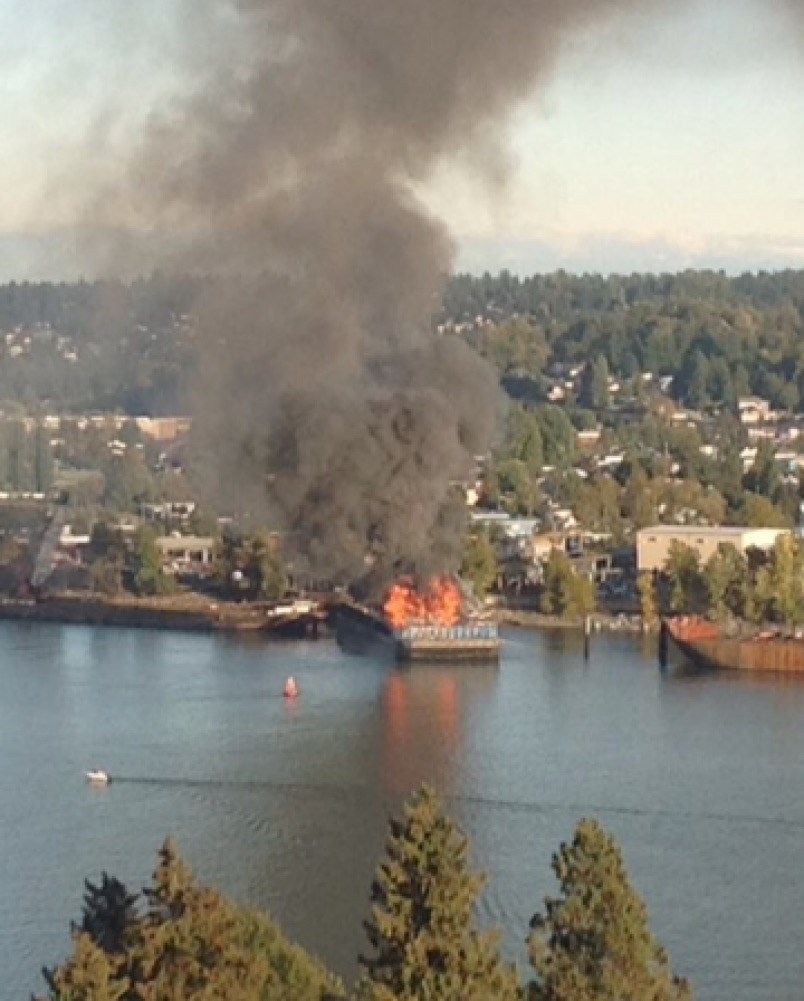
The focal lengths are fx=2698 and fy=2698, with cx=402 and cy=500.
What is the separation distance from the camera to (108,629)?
44.2 ft

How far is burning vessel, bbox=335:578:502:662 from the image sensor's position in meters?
11.6

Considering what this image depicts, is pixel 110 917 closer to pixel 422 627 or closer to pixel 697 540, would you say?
pixel 422 627

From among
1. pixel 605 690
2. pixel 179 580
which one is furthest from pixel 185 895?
pixel 179 580

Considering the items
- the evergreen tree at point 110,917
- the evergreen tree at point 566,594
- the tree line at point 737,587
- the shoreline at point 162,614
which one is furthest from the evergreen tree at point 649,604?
the evergreen tree at point 110,917

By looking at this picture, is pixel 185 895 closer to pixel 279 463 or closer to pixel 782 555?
pixel 782 555

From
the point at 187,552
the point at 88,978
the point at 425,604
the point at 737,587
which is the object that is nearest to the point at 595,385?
the point at 187,552

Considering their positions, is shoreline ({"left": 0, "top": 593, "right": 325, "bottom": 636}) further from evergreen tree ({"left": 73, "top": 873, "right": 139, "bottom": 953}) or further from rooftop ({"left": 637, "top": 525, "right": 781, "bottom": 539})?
evergreen tree ({"left": 73, "top": 873, "right": 139, "bottom": 953})

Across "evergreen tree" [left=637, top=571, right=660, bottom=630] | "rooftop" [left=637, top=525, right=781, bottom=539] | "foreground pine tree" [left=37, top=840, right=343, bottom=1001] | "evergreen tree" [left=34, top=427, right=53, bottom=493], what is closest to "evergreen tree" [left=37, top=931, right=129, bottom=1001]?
"foreground pine tree" [left=37, top=840, right=343, bottom=1001]

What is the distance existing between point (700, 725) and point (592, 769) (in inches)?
43.6

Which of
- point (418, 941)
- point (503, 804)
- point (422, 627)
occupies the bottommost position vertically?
point (503, 804)

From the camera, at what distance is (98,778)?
7875 millimetres

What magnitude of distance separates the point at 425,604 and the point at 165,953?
9.00 m

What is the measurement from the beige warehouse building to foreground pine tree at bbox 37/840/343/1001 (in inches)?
394

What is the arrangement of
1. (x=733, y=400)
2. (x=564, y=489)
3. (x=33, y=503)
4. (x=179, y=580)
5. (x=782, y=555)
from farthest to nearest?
(x=733, y=400), (x=33, y=503), (x=564, y=489), (x=179, y=580), (x=782, y=555)
